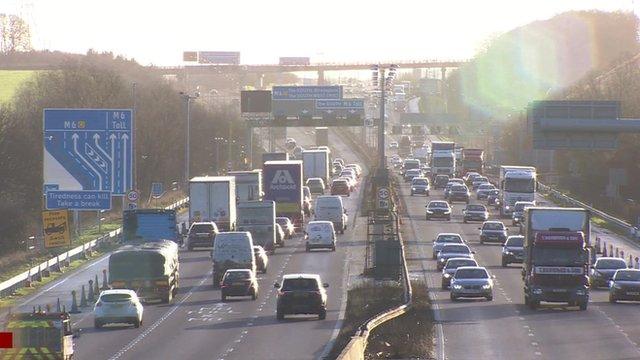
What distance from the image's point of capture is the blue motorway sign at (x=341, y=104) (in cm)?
13512

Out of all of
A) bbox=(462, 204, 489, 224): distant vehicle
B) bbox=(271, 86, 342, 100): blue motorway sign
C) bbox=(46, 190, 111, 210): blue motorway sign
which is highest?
bbox=(271, 86, 342, 100): blue motorway sign

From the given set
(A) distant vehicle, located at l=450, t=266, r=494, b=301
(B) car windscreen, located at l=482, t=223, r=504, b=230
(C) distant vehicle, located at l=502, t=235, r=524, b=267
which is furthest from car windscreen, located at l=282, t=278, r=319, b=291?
(B) car windscreen, located at l=482, t=223, r=504, b=230

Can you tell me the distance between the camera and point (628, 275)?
53406 mm

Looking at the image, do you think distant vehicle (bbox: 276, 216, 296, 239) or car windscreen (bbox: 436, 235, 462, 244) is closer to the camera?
car windscreen (bbox: 436, 235, 462, 244)

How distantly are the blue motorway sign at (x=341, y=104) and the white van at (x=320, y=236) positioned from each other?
2288 inches

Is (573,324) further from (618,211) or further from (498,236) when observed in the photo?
(618,211)

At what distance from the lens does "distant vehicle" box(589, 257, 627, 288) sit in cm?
5997

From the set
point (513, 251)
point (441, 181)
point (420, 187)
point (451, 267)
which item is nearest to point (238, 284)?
point (451, 267)

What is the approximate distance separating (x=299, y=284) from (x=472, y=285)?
8.97 metres

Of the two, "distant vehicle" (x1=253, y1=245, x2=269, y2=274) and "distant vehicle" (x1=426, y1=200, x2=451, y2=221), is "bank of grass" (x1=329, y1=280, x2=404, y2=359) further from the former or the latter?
"distant vehicle" (x1=426, y1=200, x2=451, y2=221)

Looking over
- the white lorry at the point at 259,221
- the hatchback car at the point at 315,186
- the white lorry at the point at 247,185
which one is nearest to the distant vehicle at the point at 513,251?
the white lorry at the point at 259,221

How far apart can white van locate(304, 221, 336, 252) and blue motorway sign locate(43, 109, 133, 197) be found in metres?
20.3

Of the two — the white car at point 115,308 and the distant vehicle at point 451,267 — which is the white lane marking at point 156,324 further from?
the distant vehicle at point 451,267

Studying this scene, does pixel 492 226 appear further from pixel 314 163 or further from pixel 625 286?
pixel 314 163
